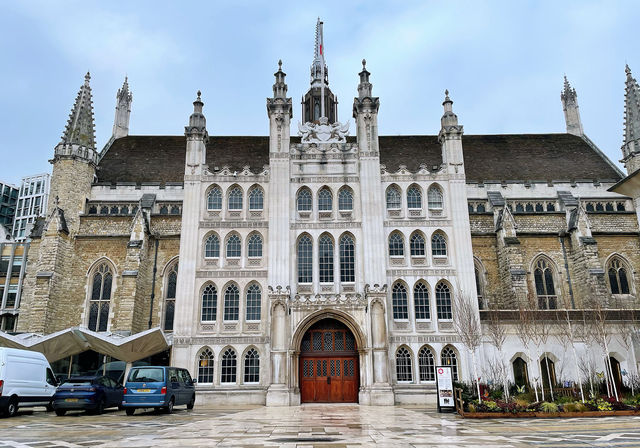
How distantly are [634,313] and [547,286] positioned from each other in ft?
20.1

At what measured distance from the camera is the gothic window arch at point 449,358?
85.4ft

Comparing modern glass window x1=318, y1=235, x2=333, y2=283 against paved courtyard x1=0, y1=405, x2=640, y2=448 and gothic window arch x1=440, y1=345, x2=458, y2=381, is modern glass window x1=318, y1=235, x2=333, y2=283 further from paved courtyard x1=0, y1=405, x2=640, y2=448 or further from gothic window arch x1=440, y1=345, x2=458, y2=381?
paved courtyard x1=0, y1=405, x2=640, y2=448

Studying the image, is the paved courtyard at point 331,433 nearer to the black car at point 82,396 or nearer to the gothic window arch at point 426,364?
the black car at point 82,396

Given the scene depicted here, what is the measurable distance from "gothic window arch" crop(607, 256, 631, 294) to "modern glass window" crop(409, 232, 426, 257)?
14.7 m

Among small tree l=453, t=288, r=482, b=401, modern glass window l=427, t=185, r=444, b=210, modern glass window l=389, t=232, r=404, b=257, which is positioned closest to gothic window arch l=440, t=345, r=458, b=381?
small tree l=453, t=288, r=482, b=401

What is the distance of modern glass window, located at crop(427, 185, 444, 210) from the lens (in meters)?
28.8

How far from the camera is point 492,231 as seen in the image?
3366cm

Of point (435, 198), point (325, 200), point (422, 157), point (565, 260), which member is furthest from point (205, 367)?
point (565, 260)

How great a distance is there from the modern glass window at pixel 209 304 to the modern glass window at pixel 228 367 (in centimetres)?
204

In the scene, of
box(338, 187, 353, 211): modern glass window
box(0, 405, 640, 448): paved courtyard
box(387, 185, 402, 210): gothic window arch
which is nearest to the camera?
box(0, 405, 640, 448): paved courtyard

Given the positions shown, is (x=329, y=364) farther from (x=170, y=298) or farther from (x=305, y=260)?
(x=170, y=298)

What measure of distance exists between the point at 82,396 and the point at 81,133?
23.1m

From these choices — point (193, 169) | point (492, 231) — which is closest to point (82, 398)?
point (193, 169)

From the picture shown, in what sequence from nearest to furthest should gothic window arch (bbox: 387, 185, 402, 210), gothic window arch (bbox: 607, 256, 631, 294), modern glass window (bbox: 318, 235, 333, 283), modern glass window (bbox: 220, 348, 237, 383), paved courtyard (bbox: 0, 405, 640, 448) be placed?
paved courtyard (bbox: 0, 405, 640, 448) < modern glass window (bbox: 220, 348, 237, 383) < modern glass window (bbox: 318, 235, 333, 283) < gothic window arch (bbox: 387, 185, 402, 210) < gothic window arch (bbox: 607, 256, 631, 294)
